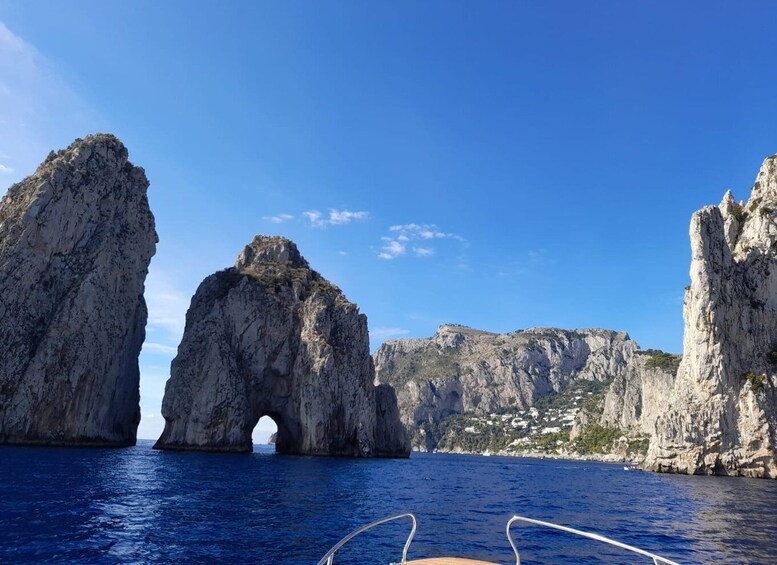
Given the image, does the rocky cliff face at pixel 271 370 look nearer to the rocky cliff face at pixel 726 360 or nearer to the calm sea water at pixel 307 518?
the calm sea water at pixel 307 518

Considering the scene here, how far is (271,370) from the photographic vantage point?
9400 cm

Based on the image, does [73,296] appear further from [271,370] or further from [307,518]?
[307,518]

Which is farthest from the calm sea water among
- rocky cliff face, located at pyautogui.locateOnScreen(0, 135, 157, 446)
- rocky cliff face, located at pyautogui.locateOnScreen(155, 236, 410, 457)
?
rocky cliff face, located at pyautogui.locateOnScreen(155, 236, 410, 457)

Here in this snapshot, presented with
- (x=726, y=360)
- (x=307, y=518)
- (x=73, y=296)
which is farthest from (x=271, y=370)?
(x=726, y=360)

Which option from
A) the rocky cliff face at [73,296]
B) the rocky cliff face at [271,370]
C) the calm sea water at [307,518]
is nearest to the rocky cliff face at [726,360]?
the calm sea water at [307,518]

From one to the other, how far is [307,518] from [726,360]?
71.6 metres

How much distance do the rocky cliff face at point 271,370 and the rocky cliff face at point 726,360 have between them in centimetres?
5384

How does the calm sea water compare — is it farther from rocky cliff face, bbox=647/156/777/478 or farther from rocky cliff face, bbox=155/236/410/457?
rocky cliff face, bbox=155/236/410/457

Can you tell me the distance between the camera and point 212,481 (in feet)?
127

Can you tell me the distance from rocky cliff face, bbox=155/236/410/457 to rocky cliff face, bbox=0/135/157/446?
34.3 ft

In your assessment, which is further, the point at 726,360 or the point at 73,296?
the point at 73,296

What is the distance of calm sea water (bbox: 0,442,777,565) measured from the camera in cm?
1839

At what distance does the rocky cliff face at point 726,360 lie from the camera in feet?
224

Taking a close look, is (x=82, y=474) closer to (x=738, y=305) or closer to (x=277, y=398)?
(x=277, y=398)
